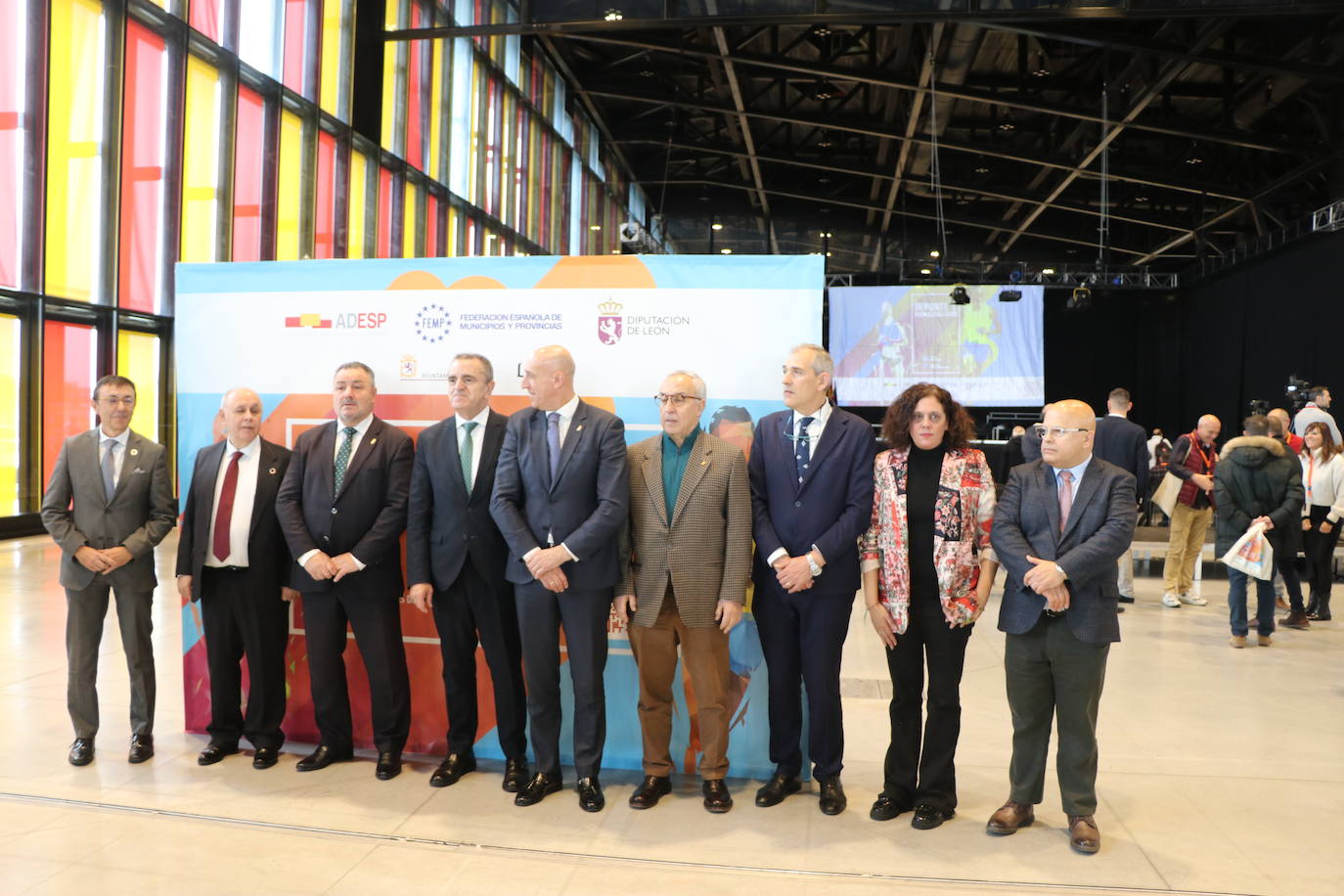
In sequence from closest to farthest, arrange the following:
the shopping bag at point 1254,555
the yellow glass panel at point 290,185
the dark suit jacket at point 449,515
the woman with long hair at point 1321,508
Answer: the dark suit jacket at point 449,515 → the shopping bag at point 1254,555 → the woman with long hair at point 1321,508 → the yellow glass panel at point 290,185

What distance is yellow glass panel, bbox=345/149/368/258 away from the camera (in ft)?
44.1

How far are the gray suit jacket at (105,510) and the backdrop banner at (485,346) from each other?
0.67 ft

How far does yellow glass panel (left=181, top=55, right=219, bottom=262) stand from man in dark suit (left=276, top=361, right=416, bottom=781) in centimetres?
863

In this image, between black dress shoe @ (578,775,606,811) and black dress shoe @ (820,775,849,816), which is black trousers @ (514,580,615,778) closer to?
black dress shoe @ (578,775,606,811)

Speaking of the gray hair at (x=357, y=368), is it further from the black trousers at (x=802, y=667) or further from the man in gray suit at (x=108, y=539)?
the black trousers at (x=802, y=667)

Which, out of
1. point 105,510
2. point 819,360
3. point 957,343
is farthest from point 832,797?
point 957,343

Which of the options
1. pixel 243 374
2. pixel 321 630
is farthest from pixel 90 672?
pixel 243 374

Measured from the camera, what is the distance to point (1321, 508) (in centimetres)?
698

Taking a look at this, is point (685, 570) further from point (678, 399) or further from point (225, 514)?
point (225, 514)

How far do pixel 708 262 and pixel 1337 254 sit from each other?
46.7 ft

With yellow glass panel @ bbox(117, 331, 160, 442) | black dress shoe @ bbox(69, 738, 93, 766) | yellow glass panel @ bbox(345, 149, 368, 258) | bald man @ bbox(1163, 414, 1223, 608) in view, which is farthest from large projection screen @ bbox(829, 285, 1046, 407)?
black dress shoe @ bbox(69, 738, 93, 766)

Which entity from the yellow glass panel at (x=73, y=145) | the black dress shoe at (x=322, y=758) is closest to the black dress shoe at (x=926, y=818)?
the black dress shoe at (x=322, y=758)

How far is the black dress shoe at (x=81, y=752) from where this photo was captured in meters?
3.71

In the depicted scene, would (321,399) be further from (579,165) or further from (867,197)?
(867,197)
